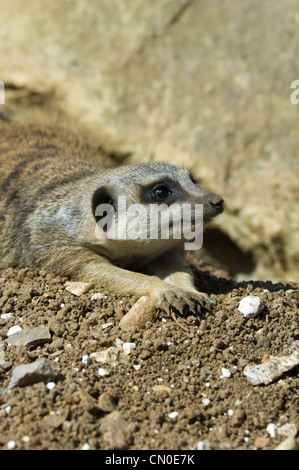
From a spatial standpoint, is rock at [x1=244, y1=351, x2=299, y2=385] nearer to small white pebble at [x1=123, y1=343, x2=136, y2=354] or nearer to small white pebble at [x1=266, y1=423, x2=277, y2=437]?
small white pebble at [x1=266, y1=423, x2=277, y2=437]

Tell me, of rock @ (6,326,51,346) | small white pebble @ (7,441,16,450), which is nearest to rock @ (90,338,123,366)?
rock @ (6,326,51,346)

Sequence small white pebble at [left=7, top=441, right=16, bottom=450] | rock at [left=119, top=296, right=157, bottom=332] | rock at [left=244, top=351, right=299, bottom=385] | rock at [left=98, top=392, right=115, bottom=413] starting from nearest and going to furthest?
small white pebble at [left=7, top=441, right=16, bottom=450], rock at [left=98, top=392, right=115, bottom=413], rock at [left=244, top=351, right=299, bottom=385], rock at [left=119, top=296, right=157, bottom=332]

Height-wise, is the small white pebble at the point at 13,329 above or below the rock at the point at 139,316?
below

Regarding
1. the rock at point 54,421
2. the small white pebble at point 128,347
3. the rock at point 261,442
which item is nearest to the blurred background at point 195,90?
the small white pebble at point 128,347

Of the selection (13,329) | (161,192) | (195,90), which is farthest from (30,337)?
(195,90)

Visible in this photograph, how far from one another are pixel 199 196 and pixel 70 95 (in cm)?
258

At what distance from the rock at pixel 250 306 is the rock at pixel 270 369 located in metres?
0.31

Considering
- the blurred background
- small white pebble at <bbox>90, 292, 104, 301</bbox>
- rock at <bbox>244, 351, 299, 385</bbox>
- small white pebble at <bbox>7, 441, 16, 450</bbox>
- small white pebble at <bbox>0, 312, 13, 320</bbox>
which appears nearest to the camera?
small white pebble at <bbox>7, 441, 16, 450</bbox>

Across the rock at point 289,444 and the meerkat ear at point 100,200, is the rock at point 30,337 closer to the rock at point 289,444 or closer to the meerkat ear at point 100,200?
the meerkat ear at point 100,200

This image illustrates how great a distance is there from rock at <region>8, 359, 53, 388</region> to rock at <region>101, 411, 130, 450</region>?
0.38 m

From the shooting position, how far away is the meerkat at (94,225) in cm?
330

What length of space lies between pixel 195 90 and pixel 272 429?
3.39 m

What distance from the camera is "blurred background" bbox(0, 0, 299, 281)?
4621 mm

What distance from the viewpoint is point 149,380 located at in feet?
8.32
